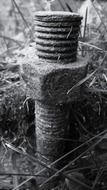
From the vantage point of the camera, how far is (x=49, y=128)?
3.46 feet

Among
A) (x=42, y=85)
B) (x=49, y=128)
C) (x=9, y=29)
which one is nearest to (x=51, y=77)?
(x=42, y=85)

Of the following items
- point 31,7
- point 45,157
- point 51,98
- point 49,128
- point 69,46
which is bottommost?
point 45,157

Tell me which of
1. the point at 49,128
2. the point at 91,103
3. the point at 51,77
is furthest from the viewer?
the point at 91,103

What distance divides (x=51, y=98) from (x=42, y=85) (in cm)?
6

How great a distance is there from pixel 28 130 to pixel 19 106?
0.13 meters

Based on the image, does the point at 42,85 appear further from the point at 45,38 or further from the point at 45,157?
the point at 45,157

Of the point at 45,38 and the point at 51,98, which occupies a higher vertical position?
the point at 45,38

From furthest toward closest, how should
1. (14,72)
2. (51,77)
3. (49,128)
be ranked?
(14,72)
(49,128)
(51,77)

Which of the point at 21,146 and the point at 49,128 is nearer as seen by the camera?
the point at 49,128

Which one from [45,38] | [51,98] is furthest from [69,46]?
[51,98]

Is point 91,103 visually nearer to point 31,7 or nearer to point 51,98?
point 51,98

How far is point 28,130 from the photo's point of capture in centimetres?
124

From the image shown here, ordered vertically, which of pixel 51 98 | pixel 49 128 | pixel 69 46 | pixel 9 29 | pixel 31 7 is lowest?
pixel 49 128

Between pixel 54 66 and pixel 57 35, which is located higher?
pixel 57 35
